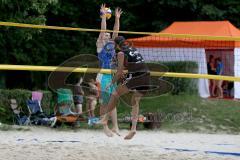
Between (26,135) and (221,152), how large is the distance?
4.29 m

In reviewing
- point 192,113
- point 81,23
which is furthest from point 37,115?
point 81,23

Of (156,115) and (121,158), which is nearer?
(121,158)

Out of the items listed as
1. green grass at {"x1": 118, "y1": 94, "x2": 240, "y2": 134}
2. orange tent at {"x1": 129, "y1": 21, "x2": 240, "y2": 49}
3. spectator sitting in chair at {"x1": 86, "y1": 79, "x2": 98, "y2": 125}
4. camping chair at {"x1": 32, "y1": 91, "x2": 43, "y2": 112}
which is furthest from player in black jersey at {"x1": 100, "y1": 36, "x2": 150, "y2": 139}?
orange tent at {"x1": 129, "y1": 21, "x2": 240, "y2": 49}

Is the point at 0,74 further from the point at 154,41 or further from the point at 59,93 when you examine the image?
the point at 59,93

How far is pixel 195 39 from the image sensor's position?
19.0m

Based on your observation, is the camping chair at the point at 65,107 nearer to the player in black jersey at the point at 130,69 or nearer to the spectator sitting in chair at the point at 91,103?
the spectator sitting in chair at the point at 91,103

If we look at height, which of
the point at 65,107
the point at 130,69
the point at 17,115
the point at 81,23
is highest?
the point at 81,23

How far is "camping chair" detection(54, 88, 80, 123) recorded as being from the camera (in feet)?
49.5

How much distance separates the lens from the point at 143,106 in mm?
18109

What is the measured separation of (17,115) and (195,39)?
20.0ft

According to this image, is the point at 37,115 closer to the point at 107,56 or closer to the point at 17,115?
the point at 17,115

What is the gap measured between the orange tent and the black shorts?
9.39 meters

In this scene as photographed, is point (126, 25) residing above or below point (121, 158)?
above

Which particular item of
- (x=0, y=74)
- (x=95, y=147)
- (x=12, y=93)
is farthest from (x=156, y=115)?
(x=0, y=74)
